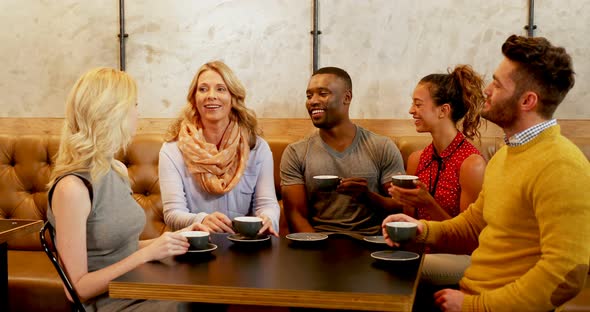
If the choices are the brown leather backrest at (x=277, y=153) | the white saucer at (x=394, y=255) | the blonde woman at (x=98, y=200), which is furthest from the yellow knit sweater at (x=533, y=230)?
the brown leather backrest at (x=277, y=153)

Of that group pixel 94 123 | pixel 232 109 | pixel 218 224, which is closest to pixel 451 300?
pixel 218 224

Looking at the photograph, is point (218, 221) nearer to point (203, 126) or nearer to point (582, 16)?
point (203, 126)

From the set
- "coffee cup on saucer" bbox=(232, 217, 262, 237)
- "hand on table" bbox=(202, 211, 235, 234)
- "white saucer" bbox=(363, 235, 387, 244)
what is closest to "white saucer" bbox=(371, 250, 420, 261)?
"white saucer" bbox=(363, 235, 387, 244)

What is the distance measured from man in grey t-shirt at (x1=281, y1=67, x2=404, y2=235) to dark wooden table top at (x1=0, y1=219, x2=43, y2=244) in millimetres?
1102

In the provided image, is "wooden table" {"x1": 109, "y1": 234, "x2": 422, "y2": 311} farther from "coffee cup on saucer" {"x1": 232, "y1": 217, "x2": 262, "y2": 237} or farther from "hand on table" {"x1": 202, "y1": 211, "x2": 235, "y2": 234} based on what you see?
"hand on table" {"x1": 202, "y1": 211, "x2": 235, "y2": 234}

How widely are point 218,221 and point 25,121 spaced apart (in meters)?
2.01

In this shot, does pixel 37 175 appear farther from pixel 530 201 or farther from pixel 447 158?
pixel 530 201

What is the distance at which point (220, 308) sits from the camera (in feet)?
7.87

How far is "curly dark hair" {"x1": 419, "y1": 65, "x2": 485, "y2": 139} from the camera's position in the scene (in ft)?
9.13

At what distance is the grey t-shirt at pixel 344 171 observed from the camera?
9.77ft

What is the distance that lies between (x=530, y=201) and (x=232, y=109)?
5.15 ft

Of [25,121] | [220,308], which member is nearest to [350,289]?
[220,308]

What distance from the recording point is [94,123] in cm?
198

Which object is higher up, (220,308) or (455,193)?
(455,193)
